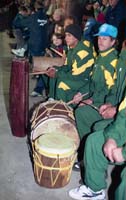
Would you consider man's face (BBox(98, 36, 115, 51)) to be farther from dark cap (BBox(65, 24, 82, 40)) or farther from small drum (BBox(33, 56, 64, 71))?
small drum (BBox(33, 56, 64, 71))

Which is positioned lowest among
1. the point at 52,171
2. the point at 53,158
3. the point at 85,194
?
the point at 85,194

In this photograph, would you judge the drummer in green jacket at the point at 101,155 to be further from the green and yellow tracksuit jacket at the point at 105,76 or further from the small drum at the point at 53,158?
the green and yellow tracksuit jacket at the point at 105,76

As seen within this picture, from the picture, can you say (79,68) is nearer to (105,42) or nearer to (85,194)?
(105,42)

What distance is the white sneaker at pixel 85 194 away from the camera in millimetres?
3100

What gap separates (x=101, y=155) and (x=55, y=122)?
0.62 metres

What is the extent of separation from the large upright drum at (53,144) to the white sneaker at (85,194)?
5.6 inches

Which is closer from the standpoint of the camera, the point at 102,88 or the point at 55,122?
the point at 55,122

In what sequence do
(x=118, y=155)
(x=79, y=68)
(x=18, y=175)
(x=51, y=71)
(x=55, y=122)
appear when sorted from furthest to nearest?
1. (x=51, y=71)
2. (x=79, y=68)
3. (x=18, y=175)
4. (x=55, y=122)
5. (x=118, y=155)

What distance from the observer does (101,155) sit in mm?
2865

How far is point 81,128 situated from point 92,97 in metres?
0.41

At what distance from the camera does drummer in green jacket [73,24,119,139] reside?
140 inches

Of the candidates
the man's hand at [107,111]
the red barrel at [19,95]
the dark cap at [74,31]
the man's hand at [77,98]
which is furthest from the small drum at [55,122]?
the dark cap at [74,31]

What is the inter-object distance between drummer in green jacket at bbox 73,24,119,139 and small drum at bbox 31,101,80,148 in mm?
170

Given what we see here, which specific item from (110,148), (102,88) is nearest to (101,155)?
(110,148)
